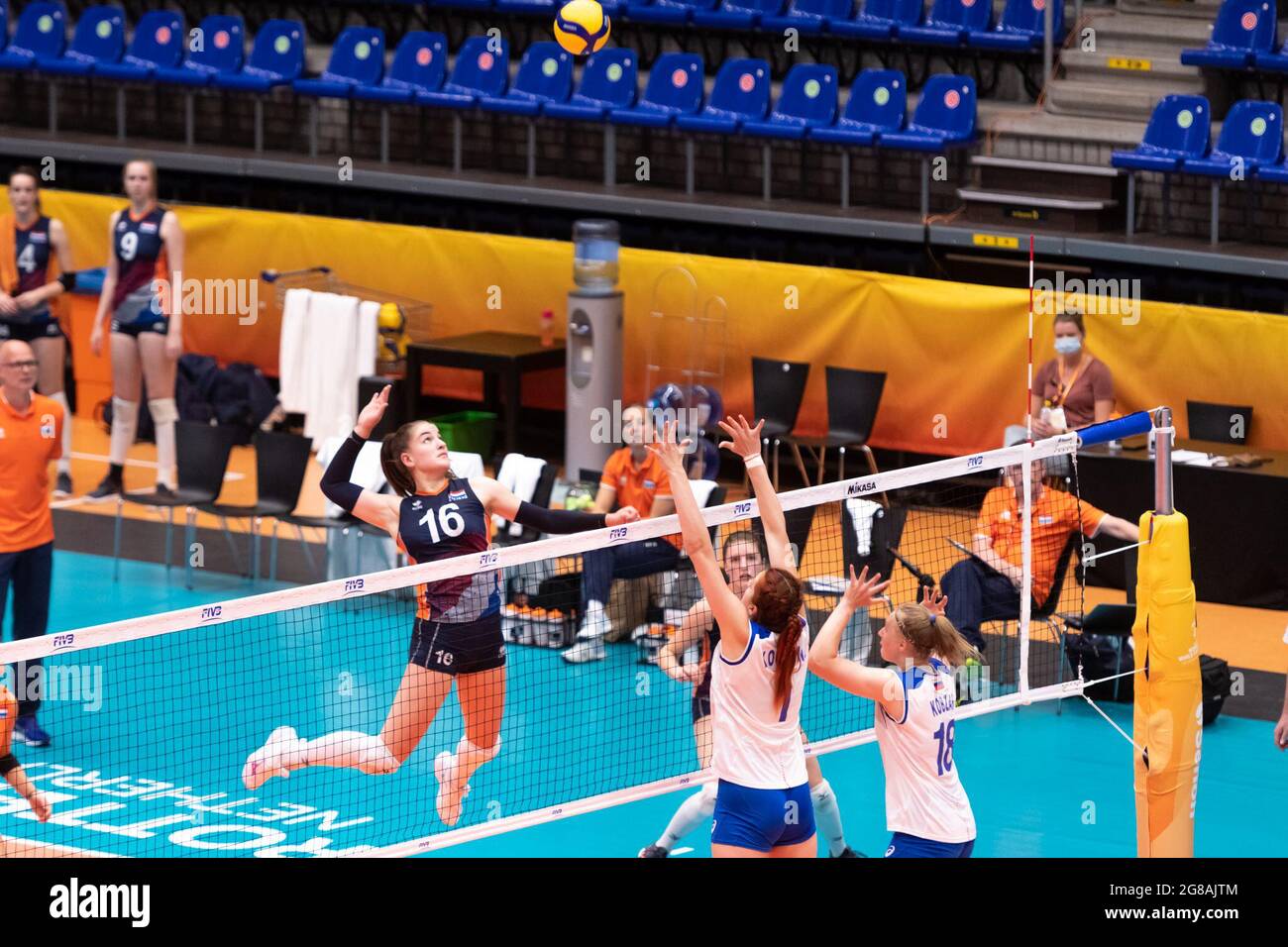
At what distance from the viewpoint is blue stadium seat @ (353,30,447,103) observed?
20047 millimetres

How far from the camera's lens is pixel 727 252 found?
1864cm

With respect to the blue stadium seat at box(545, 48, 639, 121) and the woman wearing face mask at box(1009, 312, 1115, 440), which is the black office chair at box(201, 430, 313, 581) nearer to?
the woman wearing face mask at box(1009, 312, 1115, 440)

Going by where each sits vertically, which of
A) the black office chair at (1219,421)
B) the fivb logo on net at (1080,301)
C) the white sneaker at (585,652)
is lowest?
the white sneaker at (585,652)

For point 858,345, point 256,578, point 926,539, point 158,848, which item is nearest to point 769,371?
point 858,345

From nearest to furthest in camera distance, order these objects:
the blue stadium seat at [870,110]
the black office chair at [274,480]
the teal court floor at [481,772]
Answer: the teal court floor at [481,772], the black office chair at [274,480], the blue stadium seat at [870,110]

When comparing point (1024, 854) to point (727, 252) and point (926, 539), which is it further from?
point (727, 252)

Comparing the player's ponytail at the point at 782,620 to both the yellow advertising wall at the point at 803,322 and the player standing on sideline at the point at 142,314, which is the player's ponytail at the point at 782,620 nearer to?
the yellow advertising wall at the point at 803,322

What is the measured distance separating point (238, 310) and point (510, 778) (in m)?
9.19

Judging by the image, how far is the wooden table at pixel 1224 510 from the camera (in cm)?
1348

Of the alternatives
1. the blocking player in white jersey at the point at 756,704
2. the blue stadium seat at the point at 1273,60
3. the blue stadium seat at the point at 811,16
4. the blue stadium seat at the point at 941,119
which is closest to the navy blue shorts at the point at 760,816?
the blocking player in white jersey at the point at 756,704

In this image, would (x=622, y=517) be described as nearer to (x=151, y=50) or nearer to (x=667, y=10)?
(x=667, y=10)

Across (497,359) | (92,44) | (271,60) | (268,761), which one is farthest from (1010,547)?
(92,44)

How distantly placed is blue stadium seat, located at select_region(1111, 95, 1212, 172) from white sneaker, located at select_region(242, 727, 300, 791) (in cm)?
1029

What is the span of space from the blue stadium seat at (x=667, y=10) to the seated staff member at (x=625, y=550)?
7.57 m
